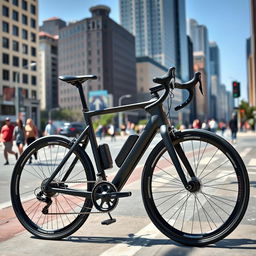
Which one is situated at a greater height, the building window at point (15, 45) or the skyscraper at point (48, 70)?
the skyscraper at point (48, 70)

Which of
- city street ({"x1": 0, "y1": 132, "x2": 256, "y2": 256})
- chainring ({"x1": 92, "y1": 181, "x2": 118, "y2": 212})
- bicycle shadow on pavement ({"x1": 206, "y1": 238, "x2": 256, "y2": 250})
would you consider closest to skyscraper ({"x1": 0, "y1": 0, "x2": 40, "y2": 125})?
city street ({"x1": 0, "y1": 132, "x2": 256, "y2": 256})

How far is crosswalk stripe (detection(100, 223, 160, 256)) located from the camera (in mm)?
2907

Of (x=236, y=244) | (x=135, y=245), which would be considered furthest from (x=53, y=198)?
(x=236, y=244)

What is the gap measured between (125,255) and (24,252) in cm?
83

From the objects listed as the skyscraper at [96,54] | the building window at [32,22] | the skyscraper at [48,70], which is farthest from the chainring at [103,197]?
the skyscraper at [48,70]

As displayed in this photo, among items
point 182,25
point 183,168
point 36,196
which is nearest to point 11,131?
point 36,196

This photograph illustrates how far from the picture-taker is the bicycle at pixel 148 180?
9.54ft

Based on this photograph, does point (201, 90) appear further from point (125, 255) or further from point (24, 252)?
point (24, 252)

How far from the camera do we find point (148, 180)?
9.79 ft

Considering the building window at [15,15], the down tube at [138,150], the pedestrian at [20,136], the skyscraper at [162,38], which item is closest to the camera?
the down tube at [138,150]

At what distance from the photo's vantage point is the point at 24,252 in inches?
118

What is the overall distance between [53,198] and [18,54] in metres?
62.6

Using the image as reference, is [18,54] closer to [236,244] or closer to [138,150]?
[138,150]

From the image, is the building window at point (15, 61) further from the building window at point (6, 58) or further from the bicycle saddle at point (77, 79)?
the bicycle saddle at point (77, 79)
